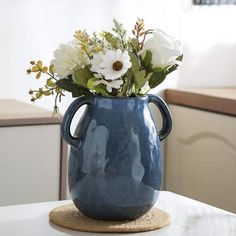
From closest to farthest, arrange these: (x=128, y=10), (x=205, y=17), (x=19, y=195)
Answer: (x=19, y=195) < (x=128, y=10) < (x=205, y=17)

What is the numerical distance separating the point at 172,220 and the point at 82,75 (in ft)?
1.31

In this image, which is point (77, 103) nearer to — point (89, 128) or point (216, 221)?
point (89, 128)

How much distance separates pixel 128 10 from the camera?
3.10 m

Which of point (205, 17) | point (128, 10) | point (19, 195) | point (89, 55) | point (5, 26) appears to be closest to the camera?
point (89, 55)

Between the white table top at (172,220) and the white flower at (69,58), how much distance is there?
0.34m

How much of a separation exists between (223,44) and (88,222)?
215 centimetres

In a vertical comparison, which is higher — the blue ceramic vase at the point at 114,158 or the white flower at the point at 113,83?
the white flower at the point at 113,83

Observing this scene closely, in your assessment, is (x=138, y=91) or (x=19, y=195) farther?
(x=19, y=195)

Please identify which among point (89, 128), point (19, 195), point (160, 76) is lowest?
point (19, 195)

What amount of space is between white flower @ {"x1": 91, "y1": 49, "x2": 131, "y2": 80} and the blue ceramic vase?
86 mm

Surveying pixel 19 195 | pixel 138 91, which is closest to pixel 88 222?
pixel 138 91

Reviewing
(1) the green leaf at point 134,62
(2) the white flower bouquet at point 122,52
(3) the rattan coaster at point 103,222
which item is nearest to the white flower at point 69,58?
(2) the white flower bouquet at point 122,52

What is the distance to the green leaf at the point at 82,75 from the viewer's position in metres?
1.41

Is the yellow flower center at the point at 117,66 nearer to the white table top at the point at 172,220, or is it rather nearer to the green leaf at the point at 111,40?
the green leaf at the point at 111,40
